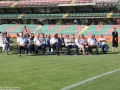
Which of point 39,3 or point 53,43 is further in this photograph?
point 39,3

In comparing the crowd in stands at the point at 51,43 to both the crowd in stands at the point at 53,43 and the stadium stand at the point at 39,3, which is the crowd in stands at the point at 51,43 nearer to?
the crowd in stands at the point at 53,43

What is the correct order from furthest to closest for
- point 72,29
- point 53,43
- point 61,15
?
point 61,15
point 72,29
point 53,43

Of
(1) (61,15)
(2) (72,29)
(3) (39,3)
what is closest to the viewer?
(2) (72,29)

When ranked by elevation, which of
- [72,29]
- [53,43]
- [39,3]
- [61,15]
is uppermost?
[39,3]

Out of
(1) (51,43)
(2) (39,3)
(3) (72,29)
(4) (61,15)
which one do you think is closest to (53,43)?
(1) (51,43)

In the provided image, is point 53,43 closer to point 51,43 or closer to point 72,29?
point 51,43

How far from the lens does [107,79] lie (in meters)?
7.60

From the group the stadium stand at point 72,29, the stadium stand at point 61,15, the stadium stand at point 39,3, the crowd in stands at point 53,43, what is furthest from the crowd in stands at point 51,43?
the stadium stand at point 39,3

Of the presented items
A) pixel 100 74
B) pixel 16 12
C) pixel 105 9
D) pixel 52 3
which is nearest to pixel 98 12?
pixel 105 9

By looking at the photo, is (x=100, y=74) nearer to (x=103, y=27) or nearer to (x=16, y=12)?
(x=103, y=27)

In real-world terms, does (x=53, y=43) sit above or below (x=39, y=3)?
below

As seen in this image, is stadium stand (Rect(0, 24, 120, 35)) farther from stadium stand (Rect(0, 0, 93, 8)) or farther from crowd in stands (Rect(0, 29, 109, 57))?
crowd in stands (Rect(0, 29, 109, 57))

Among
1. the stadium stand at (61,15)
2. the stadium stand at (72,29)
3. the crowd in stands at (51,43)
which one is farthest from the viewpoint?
the stadium stand at (61,15)

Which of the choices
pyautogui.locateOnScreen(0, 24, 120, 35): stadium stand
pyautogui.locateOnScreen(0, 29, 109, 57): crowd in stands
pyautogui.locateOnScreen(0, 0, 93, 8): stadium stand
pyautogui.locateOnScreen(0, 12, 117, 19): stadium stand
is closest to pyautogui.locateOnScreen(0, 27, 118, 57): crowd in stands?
pyautogui.locateOnScreen(0, 29, 109, 57): crowd in stands
